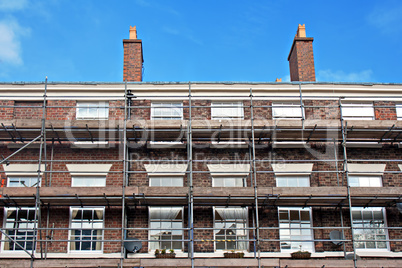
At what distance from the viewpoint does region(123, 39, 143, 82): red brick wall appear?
661 inches

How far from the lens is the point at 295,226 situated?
47.4 feet

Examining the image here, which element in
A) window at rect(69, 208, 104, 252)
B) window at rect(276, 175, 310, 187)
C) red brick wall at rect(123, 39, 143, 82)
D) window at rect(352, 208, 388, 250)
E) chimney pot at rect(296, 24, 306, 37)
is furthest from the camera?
chimney pot at rect(296, 24, 306, 37)

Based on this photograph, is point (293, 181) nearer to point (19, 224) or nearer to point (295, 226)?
point (295, 226)

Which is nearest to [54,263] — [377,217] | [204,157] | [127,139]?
[127,139]

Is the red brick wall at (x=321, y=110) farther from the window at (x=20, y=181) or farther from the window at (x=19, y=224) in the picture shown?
the window at (x=19, y=224)

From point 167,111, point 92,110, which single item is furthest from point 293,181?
point 92,110

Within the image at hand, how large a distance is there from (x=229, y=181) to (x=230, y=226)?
1381 mm

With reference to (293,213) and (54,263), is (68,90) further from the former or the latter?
(293,213)

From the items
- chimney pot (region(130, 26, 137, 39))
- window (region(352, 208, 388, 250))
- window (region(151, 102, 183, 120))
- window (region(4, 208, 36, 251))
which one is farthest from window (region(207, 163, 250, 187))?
chimney pot (region(130, 26, 137, 39))

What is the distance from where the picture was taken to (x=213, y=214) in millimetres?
14367

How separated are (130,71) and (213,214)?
605cm

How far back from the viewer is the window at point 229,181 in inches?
578

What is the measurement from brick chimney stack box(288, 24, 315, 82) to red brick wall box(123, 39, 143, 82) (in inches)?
228

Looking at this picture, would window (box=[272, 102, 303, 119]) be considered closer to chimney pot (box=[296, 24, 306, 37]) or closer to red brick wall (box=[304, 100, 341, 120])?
red brick wall (box=[304, 100, 341, 120])
